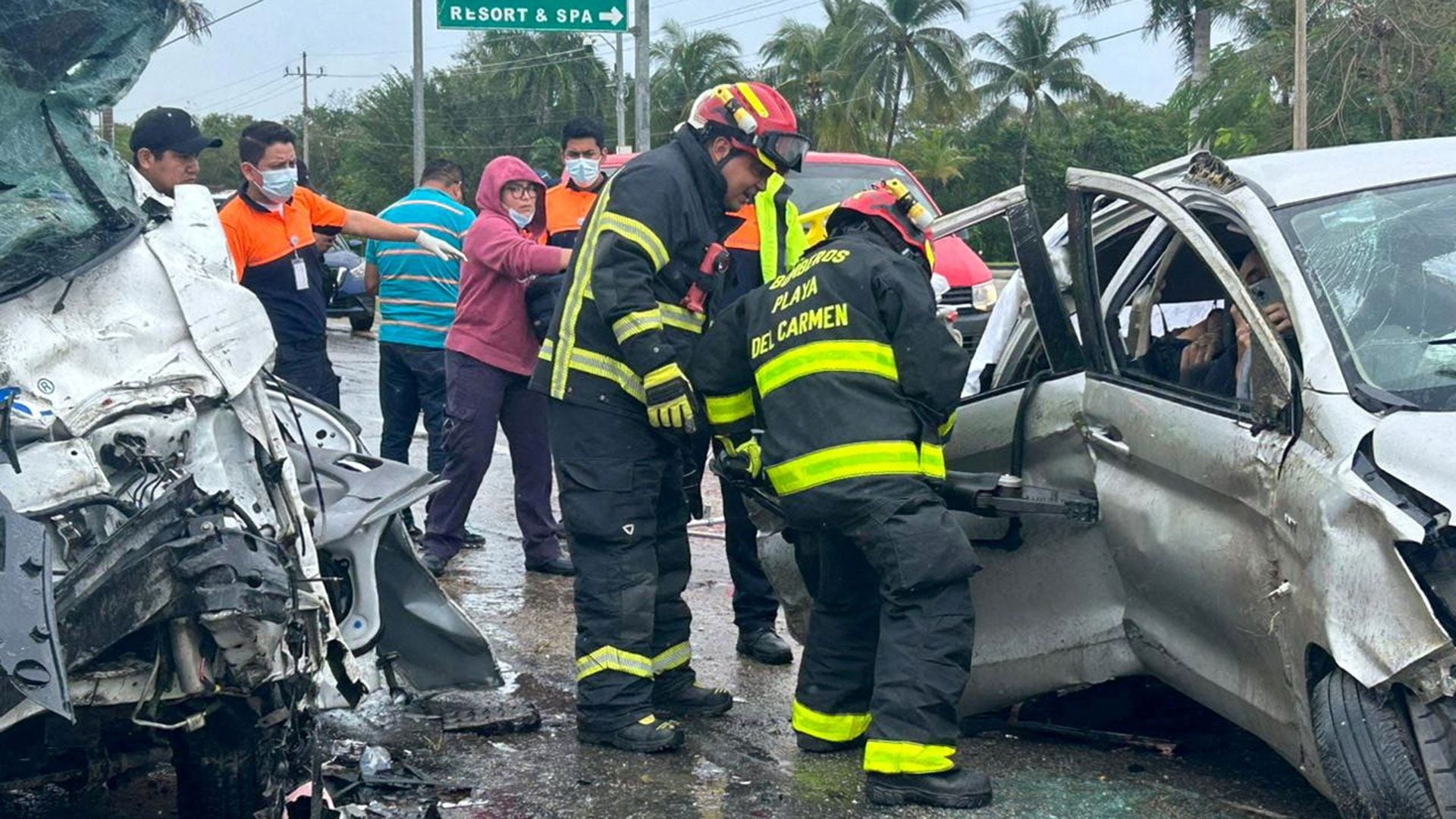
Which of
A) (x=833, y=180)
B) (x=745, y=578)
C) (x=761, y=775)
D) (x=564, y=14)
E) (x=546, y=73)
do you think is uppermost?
(x=546, y=73)

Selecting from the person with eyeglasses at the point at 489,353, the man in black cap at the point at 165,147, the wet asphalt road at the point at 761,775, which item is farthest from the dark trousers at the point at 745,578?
the man in black cap at the point at 165,147

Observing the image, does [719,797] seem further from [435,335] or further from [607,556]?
[435,335]

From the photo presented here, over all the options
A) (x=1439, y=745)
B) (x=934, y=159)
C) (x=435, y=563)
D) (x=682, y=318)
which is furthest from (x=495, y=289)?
(x=934, y=159)

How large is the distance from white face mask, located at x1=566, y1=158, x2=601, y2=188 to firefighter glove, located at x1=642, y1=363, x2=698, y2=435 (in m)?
3.13

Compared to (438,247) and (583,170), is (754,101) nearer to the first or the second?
(438,247)

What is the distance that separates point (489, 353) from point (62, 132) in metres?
2.75

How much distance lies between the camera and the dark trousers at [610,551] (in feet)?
16.0

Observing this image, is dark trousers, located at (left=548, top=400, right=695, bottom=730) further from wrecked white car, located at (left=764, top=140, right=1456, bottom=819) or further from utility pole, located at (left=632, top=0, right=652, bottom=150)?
utility pole, located at (left=632, top=0, right=652, bottom=150)

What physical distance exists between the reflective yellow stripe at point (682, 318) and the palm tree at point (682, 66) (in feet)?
165

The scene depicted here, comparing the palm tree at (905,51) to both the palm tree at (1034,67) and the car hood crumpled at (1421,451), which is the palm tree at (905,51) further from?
the car hood crumpled at (1421,451)

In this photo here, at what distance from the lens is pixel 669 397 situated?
470 centimetres

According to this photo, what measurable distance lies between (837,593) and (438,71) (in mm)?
57504

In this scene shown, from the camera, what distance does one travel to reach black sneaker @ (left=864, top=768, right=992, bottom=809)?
428 cm

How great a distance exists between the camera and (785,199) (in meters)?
5.43
